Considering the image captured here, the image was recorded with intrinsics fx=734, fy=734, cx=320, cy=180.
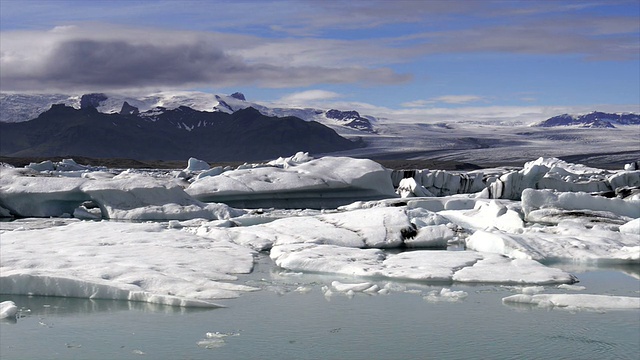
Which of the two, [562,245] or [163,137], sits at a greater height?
[163,137]

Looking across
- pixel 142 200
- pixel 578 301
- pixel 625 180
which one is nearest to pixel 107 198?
pixel 142 200

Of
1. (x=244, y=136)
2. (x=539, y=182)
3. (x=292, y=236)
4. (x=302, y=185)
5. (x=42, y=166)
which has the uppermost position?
(x=244, y=136)

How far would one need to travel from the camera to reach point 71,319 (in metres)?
7.07

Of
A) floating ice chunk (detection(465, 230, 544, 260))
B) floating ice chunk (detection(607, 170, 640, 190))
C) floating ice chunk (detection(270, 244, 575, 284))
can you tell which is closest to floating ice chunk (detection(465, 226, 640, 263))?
floating ice chunk (detection(465, 230, 544, 260))

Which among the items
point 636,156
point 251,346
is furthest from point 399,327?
point 636,156

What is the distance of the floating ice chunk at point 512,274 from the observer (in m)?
8.99

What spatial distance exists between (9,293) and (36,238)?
3.89 metres

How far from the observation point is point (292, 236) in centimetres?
1226

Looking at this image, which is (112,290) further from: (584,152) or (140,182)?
(584,152)

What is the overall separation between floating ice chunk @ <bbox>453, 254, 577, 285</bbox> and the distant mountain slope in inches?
4661

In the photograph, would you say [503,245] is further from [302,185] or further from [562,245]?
[302,185]

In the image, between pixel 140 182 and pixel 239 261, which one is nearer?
pixel 239 261

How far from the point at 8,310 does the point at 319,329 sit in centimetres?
300

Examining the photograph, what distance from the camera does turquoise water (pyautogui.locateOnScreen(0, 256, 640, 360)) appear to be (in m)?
6.03
